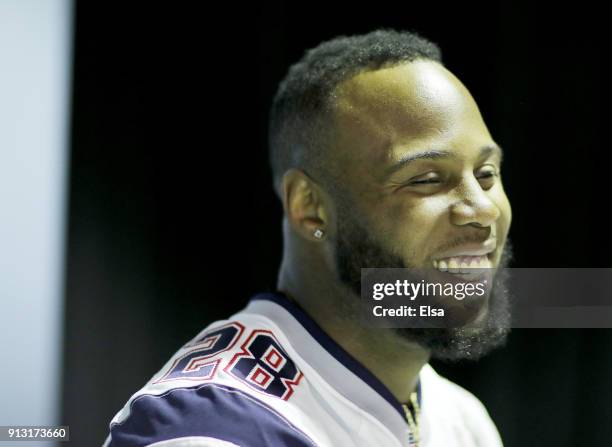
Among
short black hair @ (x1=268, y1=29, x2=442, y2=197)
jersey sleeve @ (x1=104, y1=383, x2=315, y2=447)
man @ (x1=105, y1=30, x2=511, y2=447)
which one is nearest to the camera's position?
jersey sleeve @ (x1=104, y1=383, x2=315, y2=447)

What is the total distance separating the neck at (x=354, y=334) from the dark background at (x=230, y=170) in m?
0.22

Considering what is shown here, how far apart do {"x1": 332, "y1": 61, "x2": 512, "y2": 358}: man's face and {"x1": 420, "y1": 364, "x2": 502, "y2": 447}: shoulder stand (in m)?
0.22

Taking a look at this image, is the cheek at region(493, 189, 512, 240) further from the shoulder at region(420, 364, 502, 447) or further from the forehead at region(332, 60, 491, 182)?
the shoulder at region(420, 364, 502, 447)

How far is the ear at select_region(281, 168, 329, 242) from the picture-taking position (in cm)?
119

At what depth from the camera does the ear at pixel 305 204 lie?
3.90 ft

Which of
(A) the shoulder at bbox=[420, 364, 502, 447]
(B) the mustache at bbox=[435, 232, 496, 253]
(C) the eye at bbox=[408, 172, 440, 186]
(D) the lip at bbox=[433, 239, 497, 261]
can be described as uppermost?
(C) the eye at bbox=[408, 172, 440, 186]

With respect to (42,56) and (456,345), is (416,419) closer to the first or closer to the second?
(456,345)

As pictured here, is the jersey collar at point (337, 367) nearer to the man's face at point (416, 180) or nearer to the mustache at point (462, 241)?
the man's face at point (416, 180)

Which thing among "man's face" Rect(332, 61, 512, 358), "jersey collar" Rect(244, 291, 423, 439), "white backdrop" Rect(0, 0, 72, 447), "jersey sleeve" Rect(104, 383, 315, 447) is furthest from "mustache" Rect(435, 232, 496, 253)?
"white backdrop" Rect(0, 0, 72, 447)

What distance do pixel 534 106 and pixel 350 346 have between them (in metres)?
0.50

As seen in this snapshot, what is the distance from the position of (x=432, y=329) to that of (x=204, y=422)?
13.8 inches

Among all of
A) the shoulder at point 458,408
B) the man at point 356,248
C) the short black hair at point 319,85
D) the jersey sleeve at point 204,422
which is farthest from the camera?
the shoulder at point 458,408

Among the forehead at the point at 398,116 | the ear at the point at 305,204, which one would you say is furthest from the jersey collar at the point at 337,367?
the forehead at the point at 398,116

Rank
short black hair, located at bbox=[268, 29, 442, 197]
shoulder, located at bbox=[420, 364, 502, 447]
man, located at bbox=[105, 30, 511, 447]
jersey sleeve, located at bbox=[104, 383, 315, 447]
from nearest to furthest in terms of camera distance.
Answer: jersey sleeve, located at bbox=[104, 383, 315, 447], man, located at bbox=[105, 30, 511, 447], short black hair, located at bbox=[268, 29, 442, 197], shoulder, located at bbox=[420, 364, 502, 447]
